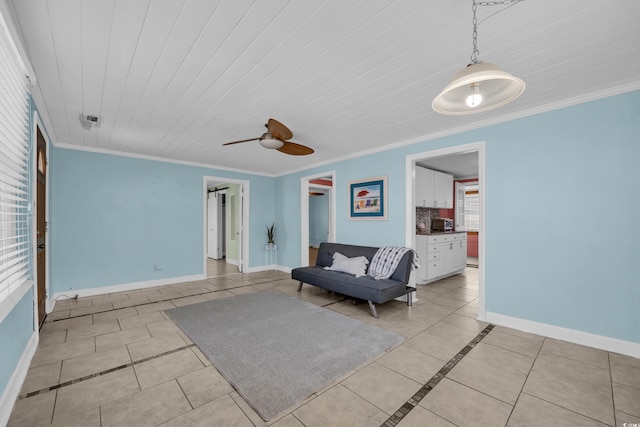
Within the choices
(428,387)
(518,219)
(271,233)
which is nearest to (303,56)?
(428,387)

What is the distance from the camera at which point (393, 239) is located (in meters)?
4.25

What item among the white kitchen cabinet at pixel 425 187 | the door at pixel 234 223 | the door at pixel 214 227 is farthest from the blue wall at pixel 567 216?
the door at pixel 214 227

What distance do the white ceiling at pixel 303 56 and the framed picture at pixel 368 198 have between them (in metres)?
1.24

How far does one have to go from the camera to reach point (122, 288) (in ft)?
15.3

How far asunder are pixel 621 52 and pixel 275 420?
351 centimetres

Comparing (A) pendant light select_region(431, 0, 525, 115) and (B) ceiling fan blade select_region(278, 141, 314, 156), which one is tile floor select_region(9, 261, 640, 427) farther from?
(B) ceiling fan blade select_region(278, 141, 314, 156)

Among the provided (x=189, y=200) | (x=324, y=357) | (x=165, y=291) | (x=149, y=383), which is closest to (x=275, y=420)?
(x=324, y=357)

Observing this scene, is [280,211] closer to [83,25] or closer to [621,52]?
[83,25]

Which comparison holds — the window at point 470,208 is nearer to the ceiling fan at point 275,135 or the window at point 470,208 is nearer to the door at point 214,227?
the ceiling fan at point 275,135

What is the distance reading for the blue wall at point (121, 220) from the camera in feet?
13.9

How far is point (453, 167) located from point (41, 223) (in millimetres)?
6916

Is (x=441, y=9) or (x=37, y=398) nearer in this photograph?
(x=441, y=9)

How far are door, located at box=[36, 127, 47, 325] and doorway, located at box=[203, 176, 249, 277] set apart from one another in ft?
7.99

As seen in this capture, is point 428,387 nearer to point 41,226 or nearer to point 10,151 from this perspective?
point 10,151
